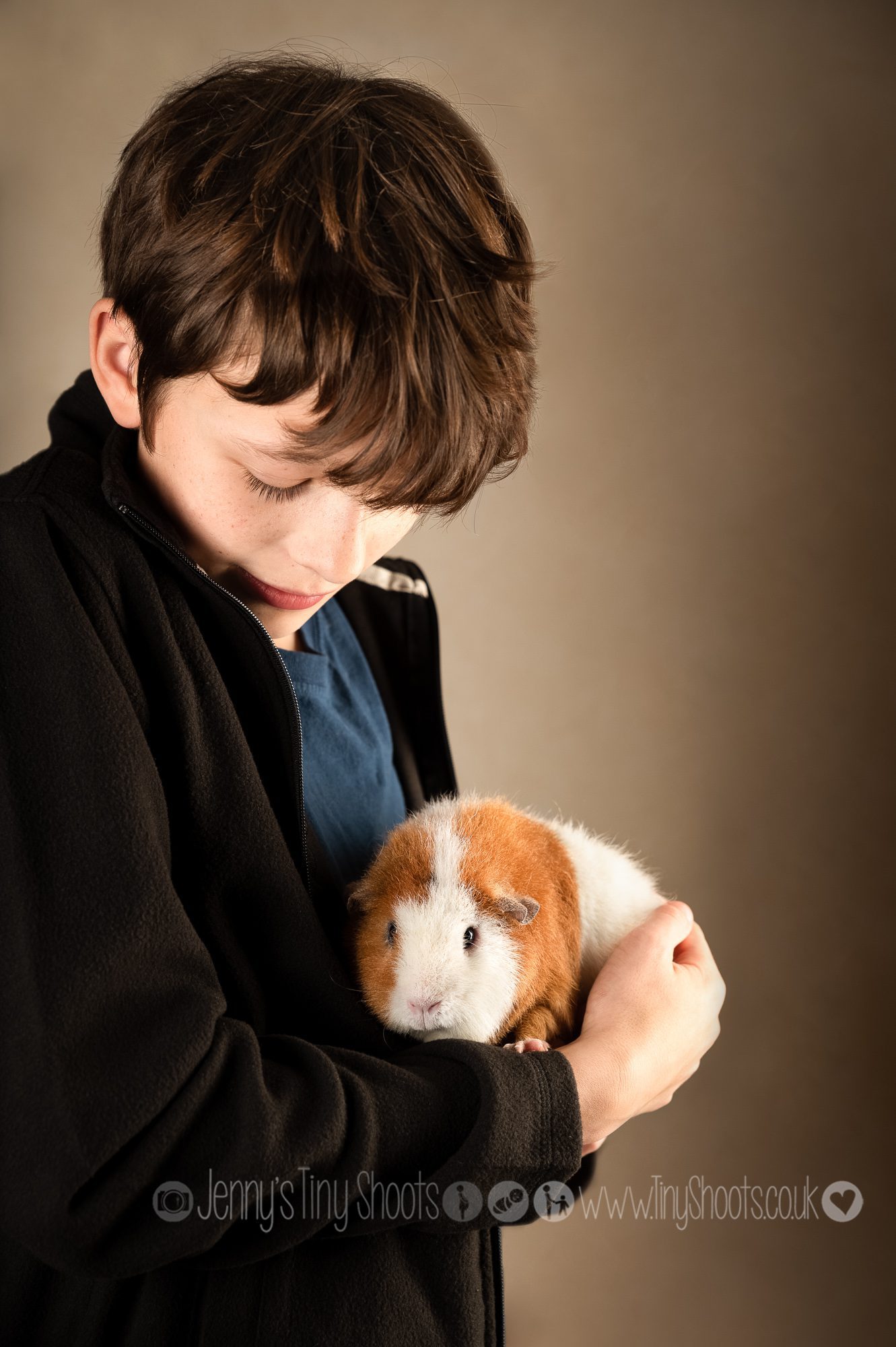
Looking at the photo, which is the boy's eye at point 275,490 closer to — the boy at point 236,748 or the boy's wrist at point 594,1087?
the boy at point 236,748

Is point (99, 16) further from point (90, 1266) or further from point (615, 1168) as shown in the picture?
point (615, 1168)

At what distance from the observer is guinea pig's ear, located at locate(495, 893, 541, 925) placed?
2.90 ft

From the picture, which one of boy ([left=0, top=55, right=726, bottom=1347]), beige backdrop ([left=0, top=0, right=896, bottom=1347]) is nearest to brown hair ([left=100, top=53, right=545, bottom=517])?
boy ([left=0, top=55, right=726, bottom=1347])

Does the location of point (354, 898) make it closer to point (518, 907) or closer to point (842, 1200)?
point (518, 907)

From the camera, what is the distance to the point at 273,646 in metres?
0.79

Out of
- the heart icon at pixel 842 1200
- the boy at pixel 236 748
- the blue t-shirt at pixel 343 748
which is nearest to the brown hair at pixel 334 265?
the boy at pixel 236 748

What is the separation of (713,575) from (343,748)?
1257 millimetres

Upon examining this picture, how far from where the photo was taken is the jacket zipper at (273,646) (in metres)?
0.74

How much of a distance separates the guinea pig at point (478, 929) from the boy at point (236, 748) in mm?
61

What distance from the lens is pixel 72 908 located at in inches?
23.3

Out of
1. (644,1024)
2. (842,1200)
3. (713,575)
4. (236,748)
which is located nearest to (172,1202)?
(236,748)

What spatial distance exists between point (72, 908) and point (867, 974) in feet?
6.28

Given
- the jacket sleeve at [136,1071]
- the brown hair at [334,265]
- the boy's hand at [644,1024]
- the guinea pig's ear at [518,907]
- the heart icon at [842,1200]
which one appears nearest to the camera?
the jacket sleeve at [136,1071]

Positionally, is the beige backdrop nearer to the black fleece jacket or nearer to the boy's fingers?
the boy's fingers
